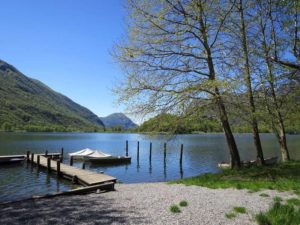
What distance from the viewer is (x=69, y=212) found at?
9.59 metres

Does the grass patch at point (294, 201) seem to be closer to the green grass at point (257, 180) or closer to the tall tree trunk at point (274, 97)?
the green grass at point (257, 180)

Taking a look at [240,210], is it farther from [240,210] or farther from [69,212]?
[69,212]

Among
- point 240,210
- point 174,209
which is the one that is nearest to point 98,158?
Answer: point 174,209

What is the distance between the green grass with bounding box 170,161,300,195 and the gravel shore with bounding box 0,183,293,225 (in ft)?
3.38

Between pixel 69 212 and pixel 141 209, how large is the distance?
221cm

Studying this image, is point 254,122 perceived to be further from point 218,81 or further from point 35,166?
point 35,166

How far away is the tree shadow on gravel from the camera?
8539 millimetres

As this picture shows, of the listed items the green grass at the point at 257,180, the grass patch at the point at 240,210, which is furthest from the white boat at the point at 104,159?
the grass patch at the point at 240,210

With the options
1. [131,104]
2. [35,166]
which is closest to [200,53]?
[131,104]

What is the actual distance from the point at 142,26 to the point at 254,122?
8.56 m

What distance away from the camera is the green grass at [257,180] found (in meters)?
13.6

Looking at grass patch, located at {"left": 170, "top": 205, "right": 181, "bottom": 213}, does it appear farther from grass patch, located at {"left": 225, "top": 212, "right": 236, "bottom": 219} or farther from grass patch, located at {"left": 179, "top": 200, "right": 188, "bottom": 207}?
grass patch, located at {"left": 225, "top": 212, "right": 236, "bottom": 219}

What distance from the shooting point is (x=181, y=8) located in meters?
17.6

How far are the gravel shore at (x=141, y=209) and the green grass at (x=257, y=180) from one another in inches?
40.5
